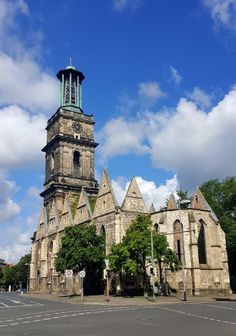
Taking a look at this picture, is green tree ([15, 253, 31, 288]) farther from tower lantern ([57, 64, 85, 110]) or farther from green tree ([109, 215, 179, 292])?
green tree ([109, 215, 179, 292])

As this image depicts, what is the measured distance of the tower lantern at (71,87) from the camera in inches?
3155

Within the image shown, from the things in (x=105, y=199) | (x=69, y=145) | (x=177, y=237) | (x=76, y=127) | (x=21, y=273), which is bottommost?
(x=21, y=273)

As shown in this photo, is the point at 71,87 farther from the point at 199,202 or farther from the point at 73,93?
the point at 199,202

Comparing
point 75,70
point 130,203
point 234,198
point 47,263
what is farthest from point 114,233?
point 75,70

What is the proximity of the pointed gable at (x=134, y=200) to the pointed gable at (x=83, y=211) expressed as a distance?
7.02m

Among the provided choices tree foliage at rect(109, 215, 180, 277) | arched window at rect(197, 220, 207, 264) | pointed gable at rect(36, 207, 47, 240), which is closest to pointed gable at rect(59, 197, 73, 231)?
pointed gable at rect(36, 207, 47, 240)

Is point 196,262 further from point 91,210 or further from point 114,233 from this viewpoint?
point 91,210

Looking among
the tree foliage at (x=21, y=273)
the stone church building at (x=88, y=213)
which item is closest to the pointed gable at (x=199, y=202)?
the stone church building at (x=88, y=213)

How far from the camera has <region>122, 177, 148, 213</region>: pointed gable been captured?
51912 millimetres

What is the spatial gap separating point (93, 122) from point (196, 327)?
6563 centimetres

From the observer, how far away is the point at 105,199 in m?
53.5

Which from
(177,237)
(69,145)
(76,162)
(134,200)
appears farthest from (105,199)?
(69,145)

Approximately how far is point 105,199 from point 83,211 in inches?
284

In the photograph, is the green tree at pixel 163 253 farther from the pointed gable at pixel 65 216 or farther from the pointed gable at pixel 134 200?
the pointed gable at pixel 65 216
